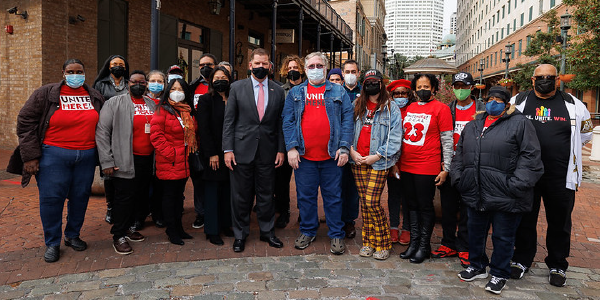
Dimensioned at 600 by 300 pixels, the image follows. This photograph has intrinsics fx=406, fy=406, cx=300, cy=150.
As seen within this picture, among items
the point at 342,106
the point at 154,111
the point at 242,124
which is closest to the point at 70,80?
the point at 154,111

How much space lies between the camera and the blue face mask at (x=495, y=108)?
3598mm

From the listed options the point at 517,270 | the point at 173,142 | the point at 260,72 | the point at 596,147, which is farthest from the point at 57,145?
the point at 596,147

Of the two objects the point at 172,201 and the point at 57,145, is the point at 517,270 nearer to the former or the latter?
the point at 172,201

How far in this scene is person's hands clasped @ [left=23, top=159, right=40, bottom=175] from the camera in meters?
3.88

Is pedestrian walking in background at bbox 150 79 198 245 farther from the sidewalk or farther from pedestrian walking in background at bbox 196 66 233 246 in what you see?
the sidewalk

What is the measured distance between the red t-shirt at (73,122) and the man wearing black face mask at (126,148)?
0.30 feet

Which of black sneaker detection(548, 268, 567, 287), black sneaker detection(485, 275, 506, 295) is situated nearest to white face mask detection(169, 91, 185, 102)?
black sneaker detection(485, 275, 506, 295)

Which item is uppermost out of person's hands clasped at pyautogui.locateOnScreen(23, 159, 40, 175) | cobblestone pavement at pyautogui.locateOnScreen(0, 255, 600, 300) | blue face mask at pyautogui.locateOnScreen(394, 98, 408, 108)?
blue face mask at pyautogui.locateOnScreen(394, 98, 408, 108)

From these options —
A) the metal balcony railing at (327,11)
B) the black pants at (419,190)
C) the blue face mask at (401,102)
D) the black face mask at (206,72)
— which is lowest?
the black pants at (419,190)

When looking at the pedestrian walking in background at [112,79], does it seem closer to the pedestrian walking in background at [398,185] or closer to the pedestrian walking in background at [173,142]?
the pedestrian walking in background at [173,142]

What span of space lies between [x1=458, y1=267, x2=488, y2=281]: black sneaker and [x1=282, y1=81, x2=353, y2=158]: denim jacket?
1604 millimetres

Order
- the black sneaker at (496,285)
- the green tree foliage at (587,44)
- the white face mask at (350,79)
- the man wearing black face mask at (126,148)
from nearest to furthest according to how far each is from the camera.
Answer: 1. the black sneaker at (496,285)
2. the man wearing black face mask at (126,148)
3. the white face mask at (350,79)
4. the green tree foliage at (587,44)

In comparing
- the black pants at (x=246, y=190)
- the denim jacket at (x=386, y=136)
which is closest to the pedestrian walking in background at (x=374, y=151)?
the denim jacket at (x=386, y=136)

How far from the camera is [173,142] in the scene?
172 inches
